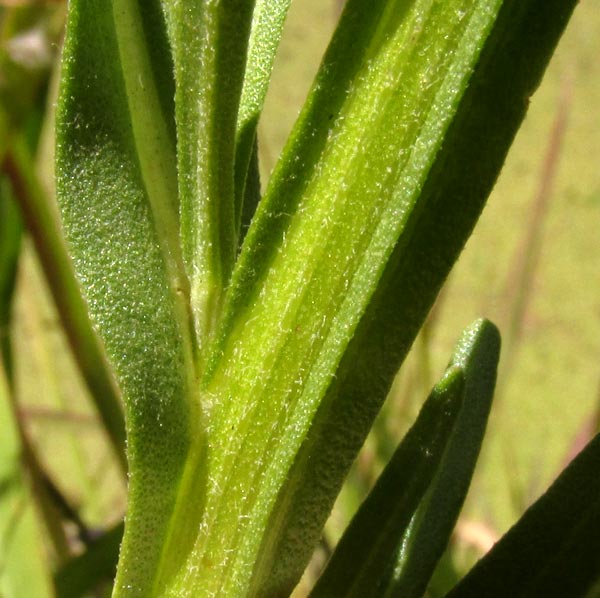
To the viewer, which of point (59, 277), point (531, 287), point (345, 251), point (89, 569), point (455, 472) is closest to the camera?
point (345, 251)

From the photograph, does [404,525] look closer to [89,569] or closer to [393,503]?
[393,503]

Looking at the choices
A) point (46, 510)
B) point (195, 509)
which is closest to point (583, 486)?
point (195, 509)

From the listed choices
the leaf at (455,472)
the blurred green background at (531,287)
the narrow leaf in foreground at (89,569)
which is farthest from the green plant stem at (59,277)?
the blurred green background at (531,287)

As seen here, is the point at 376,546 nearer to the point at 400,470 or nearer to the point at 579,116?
the point at 400,470

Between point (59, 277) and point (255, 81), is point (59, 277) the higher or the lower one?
the lower one

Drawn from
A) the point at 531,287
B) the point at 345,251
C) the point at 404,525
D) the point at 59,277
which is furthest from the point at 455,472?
the point at 531,287

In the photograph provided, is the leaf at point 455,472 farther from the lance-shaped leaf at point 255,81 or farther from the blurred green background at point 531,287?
the blurred green background at point 531,287

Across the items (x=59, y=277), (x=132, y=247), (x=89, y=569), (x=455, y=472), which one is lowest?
(x=89, y=569)
